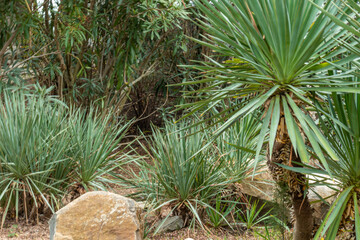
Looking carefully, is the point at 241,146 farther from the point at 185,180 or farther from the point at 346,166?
the point at 346,166

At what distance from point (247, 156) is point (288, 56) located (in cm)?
242

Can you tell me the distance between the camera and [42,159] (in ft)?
13.3

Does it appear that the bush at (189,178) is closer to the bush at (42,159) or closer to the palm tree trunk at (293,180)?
the bush at (42,159)

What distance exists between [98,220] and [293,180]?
1.69 meters

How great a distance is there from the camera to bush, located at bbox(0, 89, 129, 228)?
3.97 meters

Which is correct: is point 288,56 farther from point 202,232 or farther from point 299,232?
point 202,232

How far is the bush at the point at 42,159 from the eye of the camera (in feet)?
13.0

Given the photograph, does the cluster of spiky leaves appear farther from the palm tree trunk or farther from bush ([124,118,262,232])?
bush ([124,118,262,232])

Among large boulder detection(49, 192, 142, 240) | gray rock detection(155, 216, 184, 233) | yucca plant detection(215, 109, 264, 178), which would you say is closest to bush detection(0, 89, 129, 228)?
large boulder detection(49, 192, 142, 240)

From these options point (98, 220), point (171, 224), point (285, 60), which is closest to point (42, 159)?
point (98, 220)

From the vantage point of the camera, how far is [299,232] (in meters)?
2.45

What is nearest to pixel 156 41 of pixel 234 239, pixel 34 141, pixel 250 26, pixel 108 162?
pixel 108 162

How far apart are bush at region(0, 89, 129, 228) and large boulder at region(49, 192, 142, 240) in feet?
1.69

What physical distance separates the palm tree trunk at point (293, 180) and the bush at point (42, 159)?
2.23 metres
